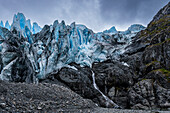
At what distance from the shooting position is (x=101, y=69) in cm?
4562

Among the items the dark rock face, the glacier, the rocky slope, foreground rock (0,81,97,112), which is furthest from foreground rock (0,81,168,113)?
the glacier

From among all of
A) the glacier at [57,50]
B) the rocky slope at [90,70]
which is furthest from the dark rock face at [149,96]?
the glacier at [57,50]

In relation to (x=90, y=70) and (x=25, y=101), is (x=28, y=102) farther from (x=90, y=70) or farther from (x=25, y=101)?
(x=90, y=70)

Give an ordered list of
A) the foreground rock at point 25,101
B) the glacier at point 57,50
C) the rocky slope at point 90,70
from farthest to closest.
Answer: the glacier at point 57,50
the rocky slope at point 90,70
the foreground rock at point 25,101

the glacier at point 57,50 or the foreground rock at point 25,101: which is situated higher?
the glacier at point 57,50

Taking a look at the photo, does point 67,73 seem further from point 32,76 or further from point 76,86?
point 32,76

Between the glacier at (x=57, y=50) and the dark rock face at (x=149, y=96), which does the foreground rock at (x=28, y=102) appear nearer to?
the dark rock face at (x=149, y=96)

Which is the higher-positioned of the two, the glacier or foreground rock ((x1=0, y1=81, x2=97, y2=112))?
the glacier

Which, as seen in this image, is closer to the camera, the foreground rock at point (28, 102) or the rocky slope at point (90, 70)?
the foreground rock at point (28, 102)

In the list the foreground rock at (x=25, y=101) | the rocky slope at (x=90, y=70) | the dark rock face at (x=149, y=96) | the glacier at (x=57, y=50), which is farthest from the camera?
the glacier at (x=57, y=50)

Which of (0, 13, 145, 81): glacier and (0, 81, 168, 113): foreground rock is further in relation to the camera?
(0, 13, 145, 81): glacier

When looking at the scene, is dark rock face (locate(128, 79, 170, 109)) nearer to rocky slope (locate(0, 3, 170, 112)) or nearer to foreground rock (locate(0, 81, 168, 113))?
rocky slope (locate(0, 3, 170, 112))

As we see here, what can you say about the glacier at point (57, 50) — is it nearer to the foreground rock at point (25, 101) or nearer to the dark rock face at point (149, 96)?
the dark rock face at point (149, 96)

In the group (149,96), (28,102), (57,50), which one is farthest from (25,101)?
(57,50)
